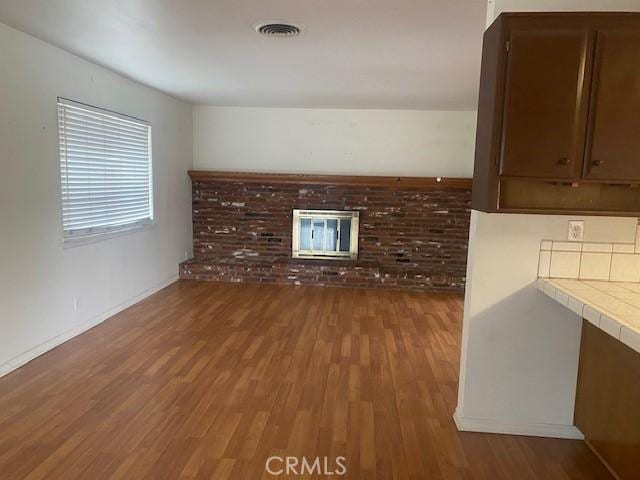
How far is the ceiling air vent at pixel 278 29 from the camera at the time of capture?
2.73 m

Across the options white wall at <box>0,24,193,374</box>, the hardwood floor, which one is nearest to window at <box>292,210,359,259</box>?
the hardwood floor

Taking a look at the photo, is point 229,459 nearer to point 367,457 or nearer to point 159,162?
point 367,457

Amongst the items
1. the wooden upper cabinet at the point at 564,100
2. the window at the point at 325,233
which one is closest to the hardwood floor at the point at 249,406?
the wooden upper cabinet at the point at 564,100

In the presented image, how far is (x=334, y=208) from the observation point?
19.6ft

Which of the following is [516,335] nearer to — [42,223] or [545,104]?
[545,104]

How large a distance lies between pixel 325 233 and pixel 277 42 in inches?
128

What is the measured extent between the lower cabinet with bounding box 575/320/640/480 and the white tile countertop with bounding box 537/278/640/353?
8.2 inches

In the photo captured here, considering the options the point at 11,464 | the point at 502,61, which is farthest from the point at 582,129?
the point at 11,464

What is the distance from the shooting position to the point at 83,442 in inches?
88.6

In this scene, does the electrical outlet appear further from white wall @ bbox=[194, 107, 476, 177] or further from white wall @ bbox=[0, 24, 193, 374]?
white wall @ bbox=[194, 107, 476, 177]

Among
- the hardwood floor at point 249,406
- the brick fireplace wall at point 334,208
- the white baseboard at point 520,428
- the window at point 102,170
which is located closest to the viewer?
the hardwood floor at point 249,406

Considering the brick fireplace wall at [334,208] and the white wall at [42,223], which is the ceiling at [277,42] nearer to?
the white wall at [42,223]

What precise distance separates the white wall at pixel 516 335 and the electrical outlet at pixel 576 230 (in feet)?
0.09

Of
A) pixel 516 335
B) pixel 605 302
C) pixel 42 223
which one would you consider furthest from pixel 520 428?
pixel 42 223
